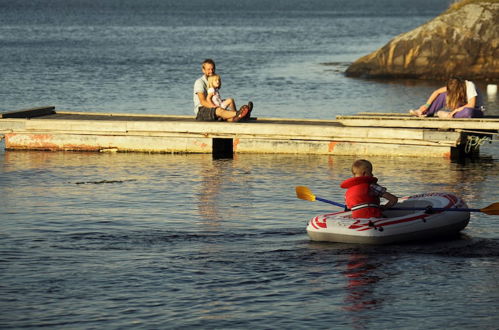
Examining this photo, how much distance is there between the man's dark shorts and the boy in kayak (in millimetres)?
7739

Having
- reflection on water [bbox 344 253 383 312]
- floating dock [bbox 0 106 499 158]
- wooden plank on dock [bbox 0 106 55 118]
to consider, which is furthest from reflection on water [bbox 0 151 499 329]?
wooden plank on dock [bbox 0 106 55 118]

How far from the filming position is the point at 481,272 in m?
11.9

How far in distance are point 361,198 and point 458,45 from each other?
999 inches

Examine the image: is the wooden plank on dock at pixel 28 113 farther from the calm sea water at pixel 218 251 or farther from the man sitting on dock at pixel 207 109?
the man sitting on dock at pixel 207 109

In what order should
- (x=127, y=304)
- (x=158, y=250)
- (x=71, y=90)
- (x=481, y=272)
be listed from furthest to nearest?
(x=71, y=90) → (x=158, y=250) → (x=481, y=272) → (x=127, y=304)

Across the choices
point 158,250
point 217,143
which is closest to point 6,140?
point 217,143

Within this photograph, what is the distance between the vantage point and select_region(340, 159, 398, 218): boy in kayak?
13023mm

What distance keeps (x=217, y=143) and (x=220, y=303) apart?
9925 mm

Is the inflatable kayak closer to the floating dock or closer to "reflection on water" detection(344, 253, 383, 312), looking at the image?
"reflection on water" detection(344, 253, 383, 312)

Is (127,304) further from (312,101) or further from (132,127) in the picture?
(312,101)

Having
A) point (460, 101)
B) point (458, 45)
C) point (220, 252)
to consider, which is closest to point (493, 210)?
point (220, 252)

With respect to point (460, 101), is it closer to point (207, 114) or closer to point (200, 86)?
point (207, 114)

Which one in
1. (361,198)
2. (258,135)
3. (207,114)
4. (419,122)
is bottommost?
(361,198)

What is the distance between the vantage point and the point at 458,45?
37.3m
